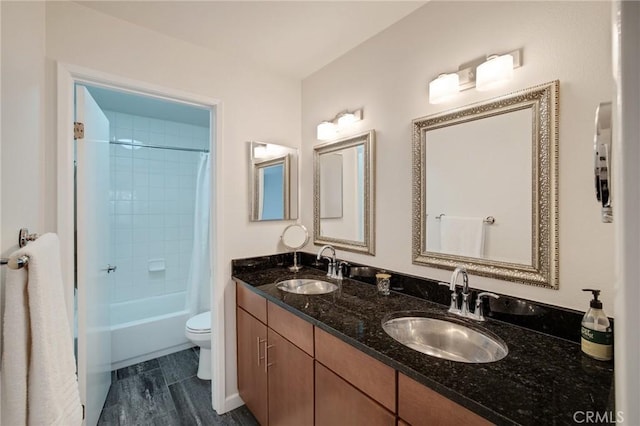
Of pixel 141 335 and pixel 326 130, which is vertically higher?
pixel 326 130

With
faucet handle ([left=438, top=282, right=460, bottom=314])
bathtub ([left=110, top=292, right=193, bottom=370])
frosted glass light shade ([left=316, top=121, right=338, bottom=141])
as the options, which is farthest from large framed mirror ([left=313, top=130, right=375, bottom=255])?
bathtub ([left=110, top=292, right=193, bottom=370])

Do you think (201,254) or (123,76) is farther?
(201,254)

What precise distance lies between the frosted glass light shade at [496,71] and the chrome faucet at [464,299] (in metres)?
0.81

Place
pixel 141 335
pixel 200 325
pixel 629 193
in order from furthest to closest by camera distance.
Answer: pixel 141 335
pixel 200 325
pixel 629 193

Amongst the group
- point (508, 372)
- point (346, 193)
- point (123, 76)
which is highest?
point (123, 76)

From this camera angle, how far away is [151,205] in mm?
3225

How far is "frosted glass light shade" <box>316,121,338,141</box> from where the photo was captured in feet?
6.62

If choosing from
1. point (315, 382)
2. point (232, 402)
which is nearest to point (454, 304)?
point (315, 382)

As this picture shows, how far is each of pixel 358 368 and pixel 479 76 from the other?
129 centimetres

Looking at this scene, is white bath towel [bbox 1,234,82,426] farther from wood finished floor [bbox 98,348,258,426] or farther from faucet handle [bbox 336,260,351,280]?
faucet handle [bbox 336,260,351,280]

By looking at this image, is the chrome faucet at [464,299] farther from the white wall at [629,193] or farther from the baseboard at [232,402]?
the baseboard at [232,402]

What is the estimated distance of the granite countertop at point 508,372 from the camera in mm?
688

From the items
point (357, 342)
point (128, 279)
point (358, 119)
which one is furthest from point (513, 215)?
point (128, 279)

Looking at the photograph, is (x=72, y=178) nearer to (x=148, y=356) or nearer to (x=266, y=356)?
(x=266, y=356)
